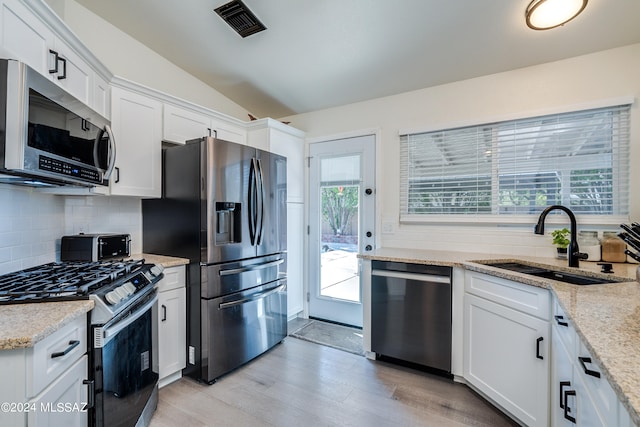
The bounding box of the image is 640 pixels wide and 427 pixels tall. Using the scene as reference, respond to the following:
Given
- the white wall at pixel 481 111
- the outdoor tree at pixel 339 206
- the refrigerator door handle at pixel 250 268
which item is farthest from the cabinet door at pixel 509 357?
the refrigerator door handle at pixel 250 268

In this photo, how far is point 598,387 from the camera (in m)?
0.83

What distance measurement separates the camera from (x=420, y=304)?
7.30 ft

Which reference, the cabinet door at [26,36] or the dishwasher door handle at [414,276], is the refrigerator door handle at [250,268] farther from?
the cabinet door at [26,36]

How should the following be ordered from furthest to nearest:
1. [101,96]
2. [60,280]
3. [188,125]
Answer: [188,125] → [101,96] → [60,280]

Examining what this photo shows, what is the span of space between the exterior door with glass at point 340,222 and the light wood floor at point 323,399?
35.3 inches

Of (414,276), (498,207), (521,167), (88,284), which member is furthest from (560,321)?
(88,284)

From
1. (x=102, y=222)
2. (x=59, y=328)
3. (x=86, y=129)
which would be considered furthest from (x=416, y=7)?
(x=102, y=222)

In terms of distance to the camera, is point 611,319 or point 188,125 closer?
point 611,319

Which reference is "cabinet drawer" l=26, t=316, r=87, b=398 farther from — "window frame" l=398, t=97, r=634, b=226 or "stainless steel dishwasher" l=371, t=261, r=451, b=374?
"window frame" l=398, t=97, r=634, b=226

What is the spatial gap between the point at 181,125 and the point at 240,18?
39.8 inches

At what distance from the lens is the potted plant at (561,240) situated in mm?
2146

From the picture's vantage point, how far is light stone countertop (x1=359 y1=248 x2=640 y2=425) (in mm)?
609

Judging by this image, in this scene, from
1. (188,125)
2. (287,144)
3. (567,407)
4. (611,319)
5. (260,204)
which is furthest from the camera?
(287,144)

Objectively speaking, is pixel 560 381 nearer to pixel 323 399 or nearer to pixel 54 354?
pixel 323 399
